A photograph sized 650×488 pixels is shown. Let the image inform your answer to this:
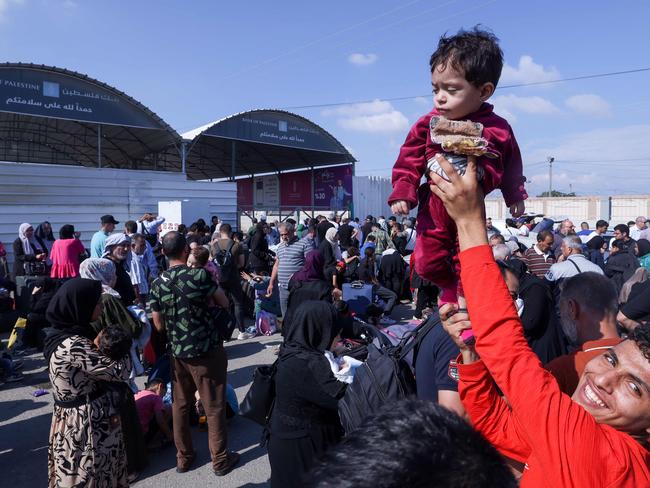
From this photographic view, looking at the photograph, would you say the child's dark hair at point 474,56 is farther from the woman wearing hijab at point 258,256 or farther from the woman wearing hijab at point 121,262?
the woman wearing hijab at point 258,256

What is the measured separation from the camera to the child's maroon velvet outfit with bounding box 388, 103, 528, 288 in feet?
5.10

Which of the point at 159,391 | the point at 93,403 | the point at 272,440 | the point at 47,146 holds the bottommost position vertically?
the point at 159,391

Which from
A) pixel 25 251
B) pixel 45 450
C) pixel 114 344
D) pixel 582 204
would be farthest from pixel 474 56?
pixel 582 204

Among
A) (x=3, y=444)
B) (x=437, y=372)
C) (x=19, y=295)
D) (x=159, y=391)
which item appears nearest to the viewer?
(x=437, y=372)

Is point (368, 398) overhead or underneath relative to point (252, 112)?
underneath

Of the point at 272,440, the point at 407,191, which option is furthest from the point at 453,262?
the point at 272,440

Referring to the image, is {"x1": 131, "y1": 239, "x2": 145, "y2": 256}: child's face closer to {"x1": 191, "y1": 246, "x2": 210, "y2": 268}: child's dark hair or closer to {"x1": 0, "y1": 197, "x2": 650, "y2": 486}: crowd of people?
{"x1": 0, "y1": 197, "x2": 650, "y2": 486}: crowd of people

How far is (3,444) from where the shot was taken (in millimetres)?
4441

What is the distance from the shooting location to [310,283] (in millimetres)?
6113

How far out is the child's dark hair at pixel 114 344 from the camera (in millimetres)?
3165

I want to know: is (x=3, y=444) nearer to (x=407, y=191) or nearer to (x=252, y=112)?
(x=407, y=191)

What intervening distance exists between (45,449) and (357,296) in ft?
18.0

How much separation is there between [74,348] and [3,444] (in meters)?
2.56

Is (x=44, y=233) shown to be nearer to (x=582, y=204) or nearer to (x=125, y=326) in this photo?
(x=125, y=326)
